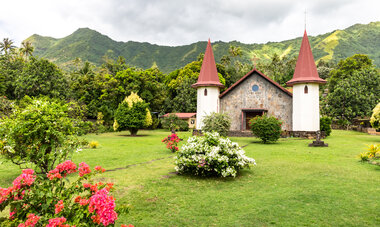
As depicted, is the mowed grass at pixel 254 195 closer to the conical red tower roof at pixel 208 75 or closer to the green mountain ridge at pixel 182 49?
the conical red tower roof at pixel 208 75

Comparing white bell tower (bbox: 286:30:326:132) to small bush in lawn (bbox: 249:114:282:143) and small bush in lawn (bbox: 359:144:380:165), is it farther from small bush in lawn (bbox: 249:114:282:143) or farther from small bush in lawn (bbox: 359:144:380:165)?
small bush in lawn (bbox: 359:144:380:165)

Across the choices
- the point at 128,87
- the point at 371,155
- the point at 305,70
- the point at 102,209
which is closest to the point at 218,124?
the point at 371,155

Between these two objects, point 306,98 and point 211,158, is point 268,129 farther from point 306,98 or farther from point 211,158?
point 211,158

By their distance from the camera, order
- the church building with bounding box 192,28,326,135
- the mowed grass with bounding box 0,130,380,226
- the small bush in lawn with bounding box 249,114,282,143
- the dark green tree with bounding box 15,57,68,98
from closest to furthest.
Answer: the mowed grass with bounding box 0,130,380,226 < the small bush in lawn with bounding box 249,114,282,143 < the church building with bounding box 192,28,326,135 < the dark green tree with bounding box 15,57,68,98

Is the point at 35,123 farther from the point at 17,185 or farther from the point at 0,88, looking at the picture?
the point at 0,88

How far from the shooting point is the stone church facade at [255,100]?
2575cm

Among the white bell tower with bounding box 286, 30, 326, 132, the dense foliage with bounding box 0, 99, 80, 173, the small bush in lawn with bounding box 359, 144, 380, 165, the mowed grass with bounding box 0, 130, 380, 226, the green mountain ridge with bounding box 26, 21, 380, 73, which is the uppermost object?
the green mountain ridge with bounding box 26, 21, 380, 73

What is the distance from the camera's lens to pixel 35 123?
6387 mm

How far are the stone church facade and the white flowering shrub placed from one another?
55.9 feet

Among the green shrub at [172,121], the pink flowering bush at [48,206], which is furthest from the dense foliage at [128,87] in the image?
the pink flowering bush at [48,206]

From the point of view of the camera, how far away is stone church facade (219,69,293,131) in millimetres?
25750

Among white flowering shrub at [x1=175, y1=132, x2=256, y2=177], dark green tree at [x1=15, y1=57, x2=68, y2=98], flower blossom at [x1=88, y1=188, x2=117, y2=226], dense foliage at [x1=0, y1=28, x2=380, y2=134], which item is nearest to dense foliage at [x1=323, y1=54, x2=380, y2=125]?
dense foliage at [x1=0, y1=28, x2=380, y2=134]

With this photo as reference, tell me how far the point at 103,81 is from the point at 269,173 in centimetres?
A: 3748

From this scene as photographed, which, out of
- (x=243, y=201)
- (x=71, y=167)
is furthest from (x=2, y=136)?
Result: (x=243, y=201)
